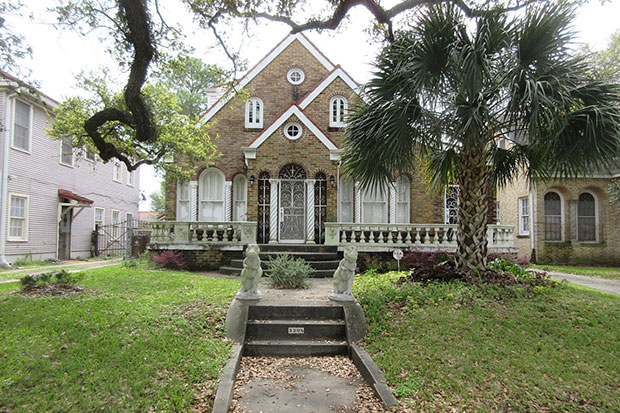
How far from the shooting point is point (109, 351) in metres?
4.52

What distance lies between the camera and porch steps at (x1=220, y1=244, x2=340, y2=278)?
10906mm

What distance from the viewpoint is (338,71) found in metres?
15.3

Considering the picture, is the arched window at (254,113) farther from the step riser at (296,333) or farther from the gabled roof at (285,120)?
the step riser at (296,333)

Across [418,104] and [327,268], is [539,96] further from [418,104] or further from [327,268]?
[327,268]

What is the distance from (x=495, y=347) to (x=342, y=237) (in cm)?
746

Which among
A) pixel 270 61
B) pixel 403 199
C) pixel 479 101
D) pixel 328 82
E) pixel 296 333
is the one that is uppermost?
pixel 270 61

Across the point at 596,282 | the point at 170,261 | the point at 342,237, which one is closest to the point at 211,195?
the point at 170,261

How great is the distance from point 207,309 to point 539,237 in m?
16.6

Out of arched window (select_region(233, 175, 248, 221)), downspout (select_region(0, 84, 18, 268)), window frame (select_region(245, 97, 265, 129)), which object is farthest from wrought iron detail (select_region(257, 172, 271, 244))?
downspout (select_region(0, 84, 18, 268))

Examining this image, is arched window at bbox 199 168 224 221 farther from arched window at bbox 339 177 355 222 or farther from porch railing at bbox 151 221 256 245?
arched window at bbox 339 177 355 222

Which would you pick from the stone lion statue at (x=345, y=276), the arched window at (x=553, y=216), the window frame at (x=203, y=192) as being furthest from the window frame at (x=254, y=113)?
the arched window at (x=553, y=216)

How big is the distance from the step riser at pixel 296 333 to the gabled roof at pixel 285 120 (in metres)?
A: 8.40

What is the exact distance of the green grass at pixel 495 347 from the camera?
4023 mm

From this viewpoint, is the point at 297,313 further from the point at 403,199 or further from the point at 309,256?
the point at 403,199
